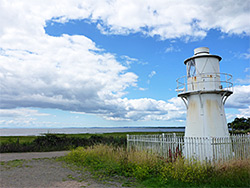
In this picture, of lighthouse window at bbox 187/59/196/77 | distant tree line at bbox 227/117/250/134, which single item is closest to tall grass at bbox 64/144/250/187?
lighthouse window at bbox 187/59/196/77

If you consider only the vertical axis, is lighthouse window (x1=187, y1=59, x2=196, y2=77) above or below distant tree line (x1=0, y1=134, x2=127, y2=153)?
above

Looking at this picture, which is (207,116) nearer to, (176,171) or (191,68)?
(191,68)

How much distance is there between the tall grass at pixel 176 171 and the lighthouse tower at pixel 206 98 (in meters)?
3.13

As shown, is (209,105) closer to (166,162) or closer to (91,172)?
(166,162)

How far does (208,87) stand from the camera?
12.0 metres

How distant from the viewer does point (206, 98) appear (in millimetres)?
12070

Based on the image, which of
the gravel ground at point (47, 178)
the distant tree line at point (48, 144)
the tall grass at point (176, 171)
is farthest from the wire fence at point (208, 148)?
the distant tree line at point (48, 144)

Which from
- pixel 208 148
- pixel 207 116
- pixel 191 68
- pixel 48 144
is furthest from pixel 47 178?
pixel 48 144

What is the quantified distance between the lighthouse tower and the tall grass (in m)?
3.13

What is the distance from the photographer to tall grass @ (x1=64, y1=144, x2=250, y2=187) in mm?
7639

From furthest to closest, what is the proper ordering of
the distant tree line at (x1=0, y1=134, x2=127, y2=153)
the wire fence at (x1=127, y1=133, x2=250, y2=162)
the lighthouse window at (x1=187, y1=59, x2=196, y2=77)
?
the distant tree line at (x1=0, y1=134, x2=127, y2=153) < the lighthouse window at (x1=187, y1=59, x2=196, y2=77) < the wire fence at (x1=127, y1=133, x2=250, y2=162)

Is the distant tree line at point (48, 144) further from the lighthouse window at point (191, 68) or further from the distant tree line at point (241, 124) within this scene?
the distant tree line at point (241, 124)

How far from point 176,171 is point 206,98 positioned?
5.51 meters

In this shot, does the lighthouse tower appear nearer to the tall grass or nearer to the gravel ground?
the tall grass
